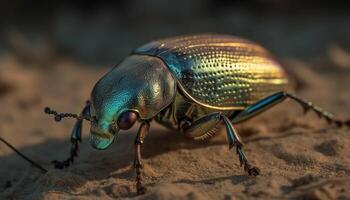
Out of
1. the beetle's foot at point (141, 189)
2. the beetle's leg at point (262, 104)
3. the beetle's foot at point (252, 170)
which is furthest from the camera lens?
the beetle's leg at point (262, 104)

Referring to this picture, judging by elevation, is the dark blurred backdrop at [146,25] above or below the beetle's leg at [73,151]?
above

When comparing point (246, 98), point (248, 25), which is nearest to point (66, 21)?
point (248, 25)

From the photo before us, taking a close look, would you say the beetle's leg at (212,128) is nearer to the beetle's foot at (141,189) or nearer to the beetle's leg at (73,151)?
the beetle's foot at (141,189)

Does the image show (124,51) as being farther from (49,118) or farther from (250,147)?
(250,147)

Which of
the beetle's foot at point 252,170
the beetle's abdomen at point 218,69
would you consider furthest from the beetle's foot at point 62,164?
the beetle's foot at point 252,170

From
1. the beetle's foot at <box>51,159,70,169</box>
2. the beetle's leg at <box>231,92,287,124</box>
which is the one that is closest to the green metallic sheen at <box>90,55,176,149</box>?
the beetle's foot at <box>51,159,70,169</box>

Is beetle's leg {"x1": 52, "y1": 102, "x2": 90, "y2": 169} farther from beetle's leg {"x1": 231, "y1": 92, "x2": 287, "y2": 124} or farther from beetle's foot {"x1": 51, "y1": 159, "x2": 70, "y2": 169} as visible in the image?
beetle's leg {"x1": 231, "y1": 92, "x2": 287, "y2": 124}

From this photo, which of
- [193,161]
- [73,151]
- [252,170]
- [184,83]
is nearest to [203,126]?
[193,161]
